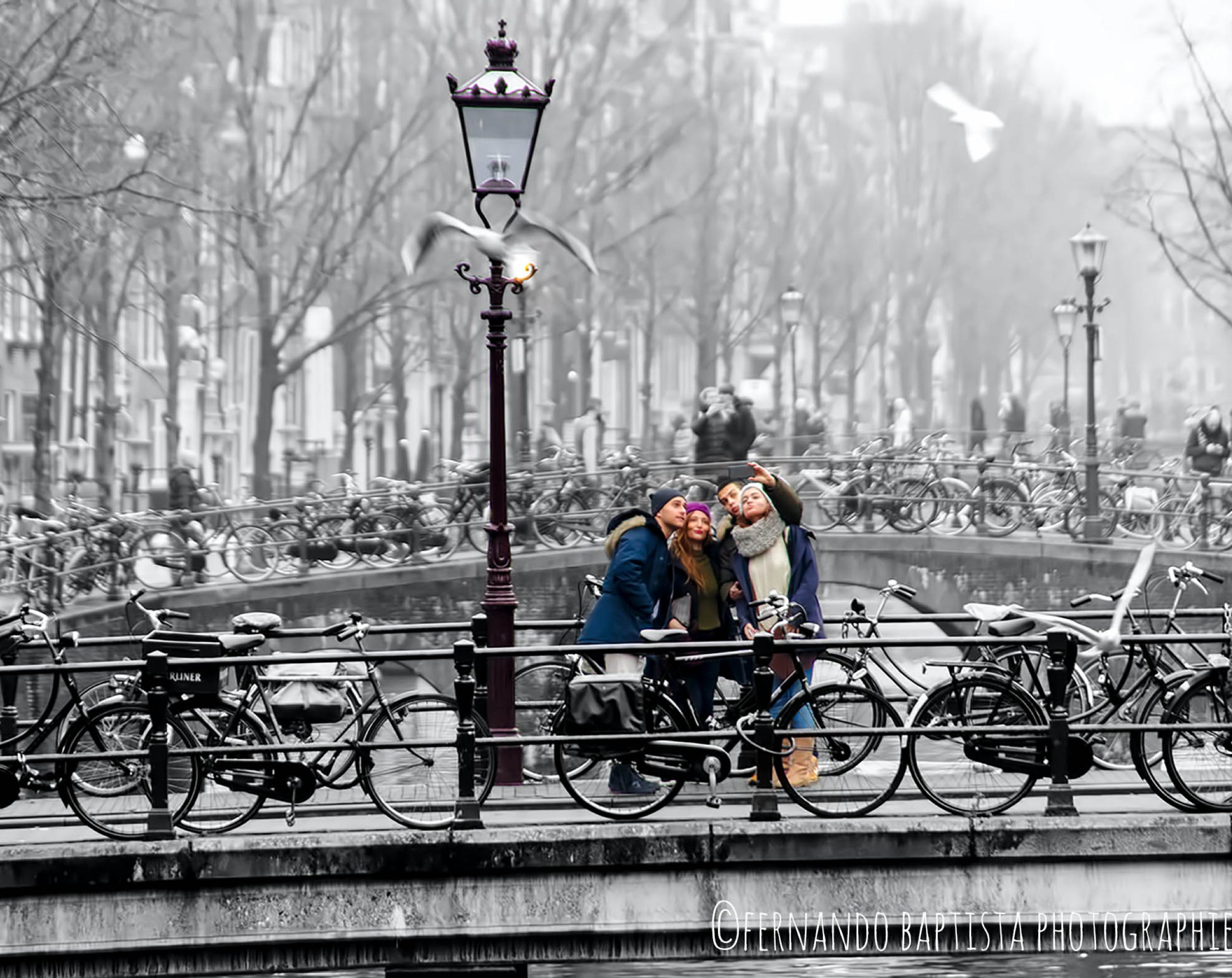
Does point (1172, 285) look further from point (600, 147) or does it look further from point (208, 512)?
point (208, 512)

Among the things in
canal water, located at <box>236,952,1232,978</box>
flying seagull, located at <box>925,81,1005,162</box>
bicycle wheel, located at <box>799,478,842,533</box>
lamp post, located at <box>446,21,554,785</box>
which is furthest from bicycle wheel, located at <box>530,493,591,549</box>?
lamp post, located at <box>446,21,554,785</box>

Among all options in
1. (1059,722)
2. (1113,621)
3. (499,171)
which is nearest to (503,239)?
(499,171)

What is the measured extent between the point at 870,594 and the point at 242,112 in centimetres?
1096

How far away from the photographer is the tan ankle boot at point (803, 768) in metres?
10.7

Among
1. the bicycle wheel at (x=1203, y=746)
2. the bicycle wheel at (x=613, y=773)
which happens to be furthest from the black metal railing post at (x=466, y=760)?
the bicycle wheel at (x=1203, y=746)

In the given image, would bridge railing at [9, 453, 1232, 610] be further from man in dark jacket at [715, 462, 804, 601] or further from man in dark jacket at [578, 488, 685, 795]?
man in dark jacket at [578, 488, 685, 795]

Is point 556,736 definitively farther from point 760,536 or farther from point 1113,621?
point 1113,621

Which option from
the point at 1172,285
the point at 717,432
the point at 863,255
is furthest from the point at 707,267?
the point at 1172,285

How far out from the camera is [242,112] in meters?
29.9

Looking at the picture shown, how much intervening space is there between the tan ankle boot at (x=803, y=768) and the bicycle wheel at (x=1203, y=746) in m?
1.71

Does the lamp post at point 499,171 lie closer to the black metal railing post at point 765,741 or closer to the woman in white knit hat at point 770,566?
the woman in white knit hat at point 770,566

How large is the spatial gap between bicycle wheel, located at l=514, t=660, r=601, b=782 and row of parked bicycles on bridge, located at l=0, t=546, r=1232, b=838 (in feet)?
0.58

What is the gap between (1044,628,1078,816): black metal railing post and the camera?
9.98 meters

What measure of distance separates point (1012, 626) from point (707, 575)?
5.43ft
